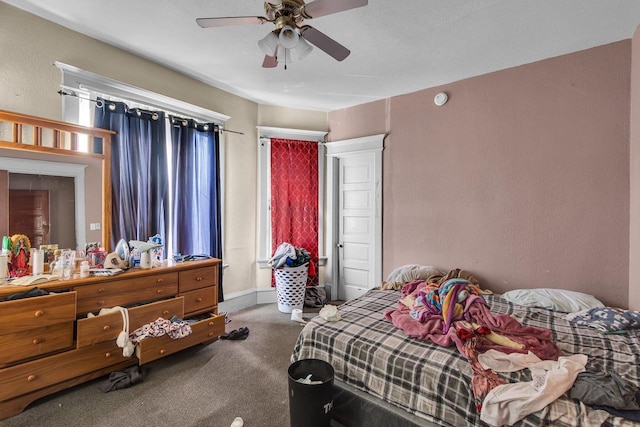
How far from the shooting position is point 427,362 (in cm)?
158

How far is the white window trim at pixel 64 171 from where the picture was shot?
211 centimetres

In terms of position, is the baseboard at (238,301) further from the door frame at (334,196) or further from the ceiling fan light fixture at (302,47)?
the ceiling fan light fixture at (302,47)

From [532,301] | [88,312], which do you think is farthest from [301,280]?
[532,301]

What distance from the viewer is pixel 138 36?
2482mm

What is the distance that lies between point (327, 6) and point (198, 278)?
242 cm

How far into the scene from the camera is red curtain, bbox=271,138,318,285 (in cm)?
407

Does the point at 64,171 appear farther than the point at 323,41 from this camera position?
Yes

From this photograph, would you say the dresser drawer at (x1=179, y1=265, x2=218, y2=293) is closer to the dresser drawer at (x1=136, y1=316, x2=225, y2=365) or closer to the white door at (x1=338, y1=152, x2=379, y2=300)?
the dresser drawer at (x1=136, y1=316, x2=225, y2=365)

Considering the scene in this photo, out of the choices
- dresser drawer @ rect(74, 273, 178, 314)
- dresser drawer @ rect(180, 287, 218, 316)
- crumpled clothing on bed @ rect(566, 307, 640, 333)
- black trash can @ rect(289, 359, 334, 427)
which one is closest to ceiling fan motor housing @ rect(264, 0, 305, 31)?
black trash can @ rect(289, 359, 334, 427)

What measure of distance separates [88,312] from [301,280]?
213 centimetres

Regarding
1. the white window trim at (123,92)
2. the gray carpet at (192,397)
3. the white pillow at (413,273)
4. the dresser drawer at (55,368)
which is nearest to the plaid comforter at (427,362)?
the gray carpet at (192,397)

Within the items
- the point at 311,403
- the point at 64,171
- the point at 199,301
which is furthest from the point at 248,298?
the point at 311,403

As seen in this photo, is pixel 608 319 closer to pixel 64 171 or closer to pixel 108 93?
pixel 64 171

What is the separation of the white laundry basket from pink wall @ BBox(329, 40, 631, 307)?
1140mm
